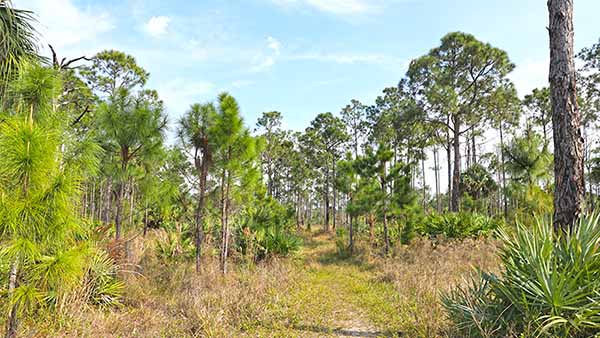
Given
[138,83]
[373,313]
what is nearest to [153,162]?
[373,313]

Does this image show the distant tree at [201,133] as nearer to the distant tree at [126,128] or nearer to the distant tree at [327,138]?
the distant tree at [126,128]

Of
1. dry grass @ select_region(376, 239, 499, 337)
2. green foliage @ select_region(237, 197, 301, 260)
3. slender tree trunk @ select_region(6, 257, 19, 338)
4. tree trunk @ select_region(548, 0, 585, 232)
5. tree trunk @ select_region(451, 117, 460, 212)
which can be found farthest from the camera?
tree trunk @ select_region(451, 117, 460, 212)

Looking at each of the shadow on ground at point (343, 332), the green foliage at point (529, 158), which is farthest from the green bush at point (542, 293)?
the green foliage at point (529, 158)

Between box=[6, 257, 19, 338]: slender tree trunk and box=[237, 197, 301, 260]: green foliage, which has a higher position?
box=[6, 257, 19, 338]: slender tree trunk

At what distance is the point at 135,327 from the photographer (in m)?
4.94

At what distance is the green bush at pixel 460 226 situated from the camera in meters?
12.5

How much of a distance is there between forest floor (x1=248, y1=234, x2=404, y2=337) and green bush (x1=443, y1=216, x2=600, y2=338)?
5.05 ft

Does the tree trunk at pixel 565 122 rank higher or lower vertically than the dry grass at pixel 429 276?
higher

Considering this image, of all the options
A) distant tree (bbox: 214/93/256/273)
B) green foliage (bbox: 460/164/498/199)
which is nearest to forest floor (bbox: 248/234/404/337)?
distant tree (bbox: 214/93/256/273)

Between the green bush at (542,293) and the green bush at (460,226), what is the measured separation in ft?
29.8

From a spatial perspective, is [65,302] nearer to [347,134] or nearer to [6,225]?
[6,225]

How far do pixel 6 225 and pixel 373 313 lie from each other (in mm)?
5776

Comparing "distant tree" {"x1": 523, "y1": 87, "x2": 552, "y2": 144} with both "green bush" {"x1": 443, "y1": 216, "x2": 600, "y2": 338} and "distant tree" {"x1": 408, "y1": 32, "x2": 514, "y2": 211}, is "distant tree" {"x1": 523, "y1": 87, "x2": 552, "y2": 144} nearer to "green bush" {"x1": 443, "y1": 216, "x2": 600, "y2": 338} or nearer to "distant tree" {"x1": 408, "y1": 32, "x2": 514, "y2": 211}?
"distant tree" {"x1": 408, "y1": 32, "x2": 514, "y2": 211}

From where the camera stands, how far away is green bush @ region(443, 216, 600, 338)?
3.24 m
